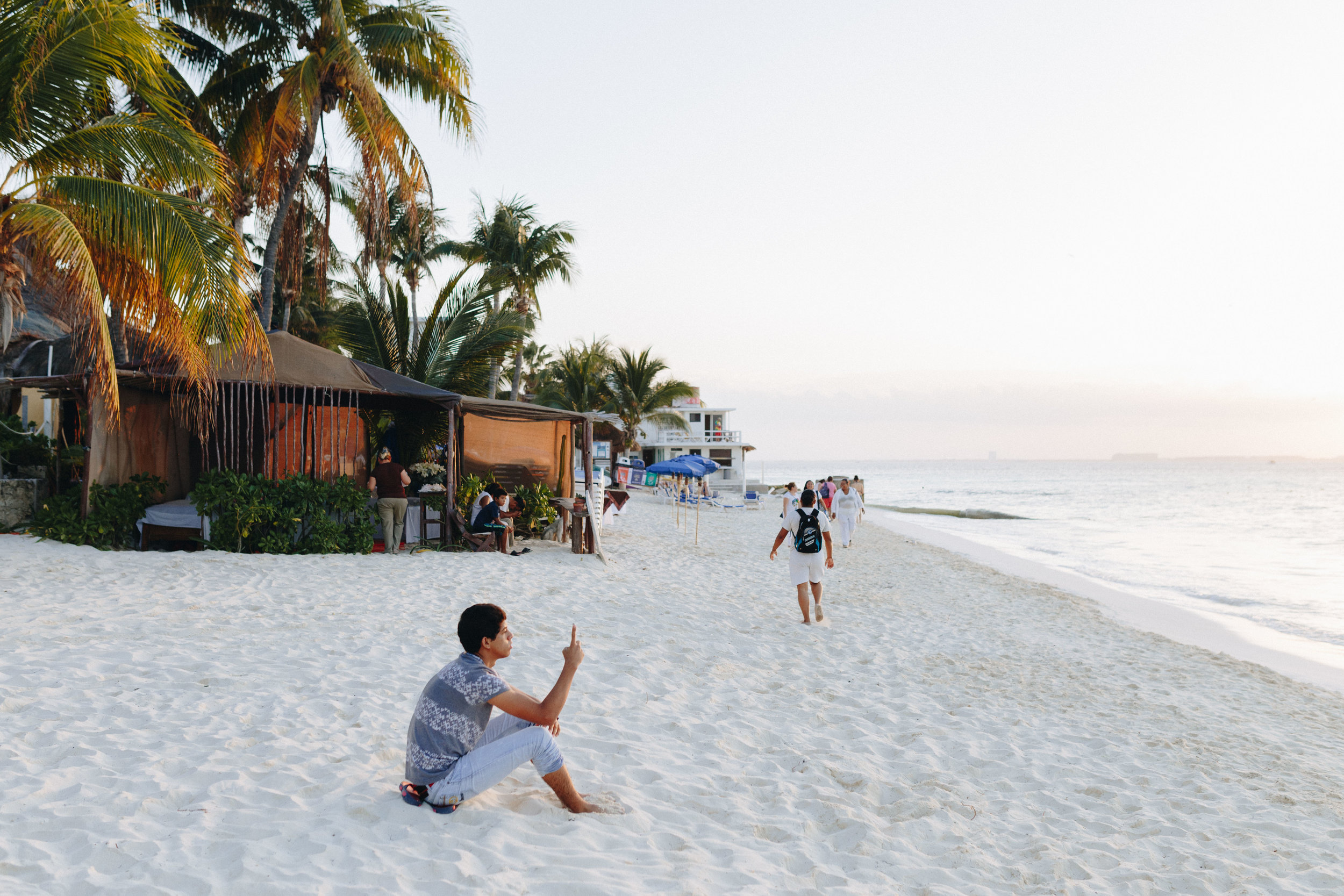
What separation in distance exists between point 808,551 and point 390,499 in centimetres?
592

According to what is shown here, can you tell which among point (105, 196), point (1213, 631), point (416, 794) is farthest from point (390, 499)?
point (1213, 631)

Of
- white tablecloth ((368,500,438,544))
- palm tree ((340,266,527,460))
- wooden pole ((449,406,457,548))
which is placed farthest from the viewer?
palm tree ((340,266,527,460))

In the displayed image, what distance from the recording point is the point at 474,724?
11.0ft

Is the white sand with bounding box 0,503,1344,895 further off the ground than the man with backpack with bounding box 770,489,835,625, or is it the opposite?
the man with backpack with bounding box 770,489,835,625

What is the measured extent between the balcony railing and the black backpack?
39.3 m

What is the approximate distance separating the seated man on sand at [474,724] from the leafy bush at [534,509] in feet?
33.3

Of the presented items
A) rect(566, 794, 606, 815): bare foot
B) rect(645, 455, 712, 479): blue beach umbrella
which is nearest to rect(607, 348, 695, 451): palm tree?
rect(645, 455, 712, 479): blue beach umbrella

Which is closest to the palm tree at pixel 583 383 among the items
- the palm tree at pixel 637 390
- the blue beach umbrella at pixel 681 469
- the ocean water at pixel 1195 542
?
the palm tree at pixel 637 390

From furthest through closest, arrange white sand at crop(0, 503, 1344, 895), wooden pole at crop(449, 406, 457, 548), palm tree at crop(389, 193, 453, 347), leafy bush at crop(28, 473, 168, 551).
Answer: palm tree at crop(389, 193, 453, 347) → wooden pole at crop(449, 406, 457, 548) → leafy bush at crop(28, 473, 168, 551) → white sand at crop(0, 503, 1344, 895)

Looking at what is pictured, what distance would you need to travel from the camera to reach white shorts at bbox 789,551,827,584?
8039mm

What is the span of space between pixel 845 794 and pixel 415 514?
9272mm

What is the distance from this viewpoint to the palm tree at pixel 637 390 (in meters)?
36.0

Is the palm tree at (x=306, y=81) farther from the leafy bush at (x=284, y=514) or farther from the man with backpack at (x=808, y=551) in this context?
the man with backpack at (x=808, y=551)

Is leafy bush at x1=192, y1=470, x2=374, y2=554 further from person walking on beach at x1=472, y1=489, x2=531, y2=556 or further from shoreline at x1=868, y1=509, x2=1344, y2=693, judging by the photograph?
shoreline at x1=868, y1=509, x2=1344, y2=693
